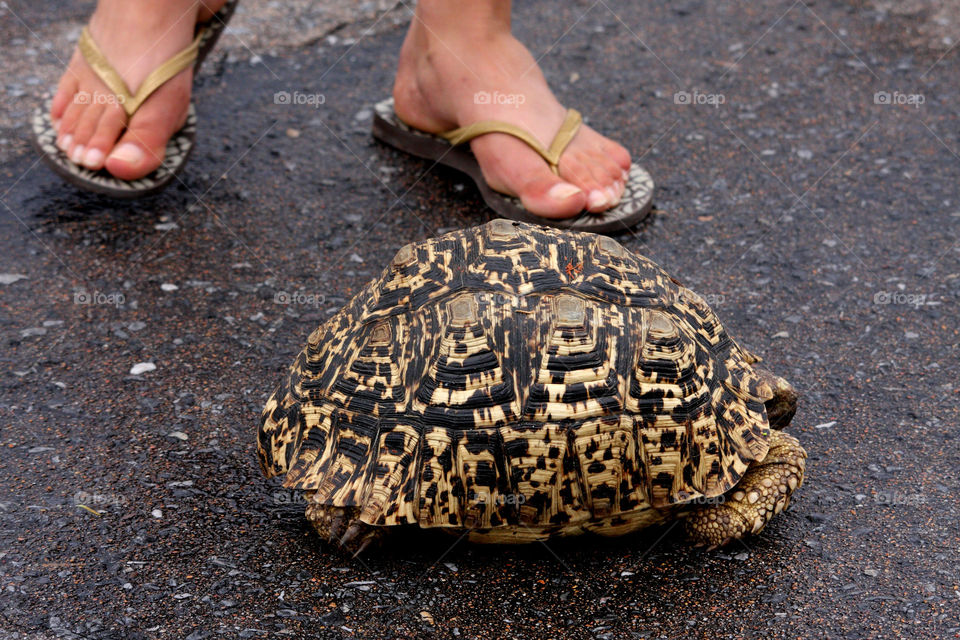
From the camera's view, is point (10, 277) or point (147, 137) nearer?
point (10, 277)

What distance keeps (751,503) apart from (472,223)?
1.94 metres

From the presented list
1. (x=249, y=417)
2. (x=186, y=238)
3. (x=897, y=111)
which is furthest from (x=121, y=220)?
(x=897, y=111)

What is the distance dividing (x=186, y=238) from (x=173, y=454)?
4.30ft

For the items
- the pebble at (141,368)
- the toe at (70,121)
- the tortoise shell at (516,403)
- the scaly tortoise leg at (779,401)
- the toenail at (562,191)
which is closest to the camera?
the tortoise shell at (516,403)

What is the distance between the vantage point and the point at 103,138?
4230 mm

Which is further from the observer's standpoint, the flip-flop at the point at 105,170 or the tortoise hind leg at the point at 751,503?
the flip-flop at the point at 105,170

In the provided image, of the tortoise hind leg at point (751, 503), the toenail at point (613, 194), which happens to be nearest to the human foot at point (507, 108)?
the toenail at point (613, 194)

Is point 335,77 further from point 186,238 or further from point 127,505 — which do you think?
point 127,505

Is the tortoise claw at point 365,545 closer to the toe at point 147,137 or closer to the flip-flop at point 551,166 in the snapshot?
the flip-flop at point 551,166

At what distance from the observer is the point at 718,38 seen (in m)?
5.67

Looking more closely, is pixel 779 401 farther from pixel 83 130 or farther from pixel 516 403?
pixel 83 130

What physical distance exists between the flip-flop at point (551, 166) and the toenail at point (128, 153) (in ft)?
3.99

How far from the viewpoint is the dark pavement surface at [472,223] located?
2725mm

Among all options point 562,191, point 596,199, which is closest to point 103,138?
point 562,191
